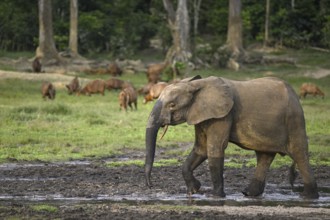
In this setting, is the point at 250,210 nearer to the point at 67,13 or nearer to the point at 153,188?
the point at 153,188

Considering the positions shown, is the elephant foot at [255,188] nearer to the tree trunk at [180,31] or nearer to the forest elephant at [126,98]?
the forest elephant at [126,98]

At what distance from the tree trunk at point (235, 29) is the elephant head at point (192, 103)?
34.4 metres

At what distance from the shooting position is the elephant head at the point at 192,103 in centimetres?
1305

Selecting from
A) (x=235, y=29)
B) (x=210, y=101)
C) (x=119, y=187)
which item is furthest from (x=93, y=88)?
(x=210, y=101)

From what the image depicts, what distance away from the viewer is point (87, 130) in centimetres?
2306

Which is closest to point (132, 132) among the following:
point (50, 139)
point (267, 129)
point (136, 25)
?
point (50, 139)

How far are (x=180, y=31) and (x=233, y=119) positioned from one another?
33.0m

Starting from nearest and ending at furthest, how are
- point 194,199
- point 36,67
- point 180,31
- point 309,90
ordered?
point 194,199 < point 309,90 < point 36,67 < point 180,31

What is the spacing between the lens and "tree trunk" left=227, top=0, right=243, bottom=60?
47844 millimetres

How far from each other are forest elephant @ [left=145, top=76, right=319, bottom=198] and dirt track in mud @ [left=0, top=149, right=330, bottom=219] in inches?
16.7

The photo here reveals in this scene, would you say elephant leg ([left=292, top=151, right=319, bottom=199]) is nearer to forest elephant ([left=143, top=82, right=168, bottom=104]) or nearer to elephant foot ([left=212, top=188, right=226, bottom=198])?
elephant foot ([left=212, top=188, right=226, bottom=198])

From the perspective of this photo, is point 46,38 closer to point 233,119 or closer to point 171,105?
point 171,105

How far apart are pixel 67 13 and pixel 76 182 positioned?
41.8m

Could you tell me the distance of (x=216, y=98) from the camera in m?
13.1
